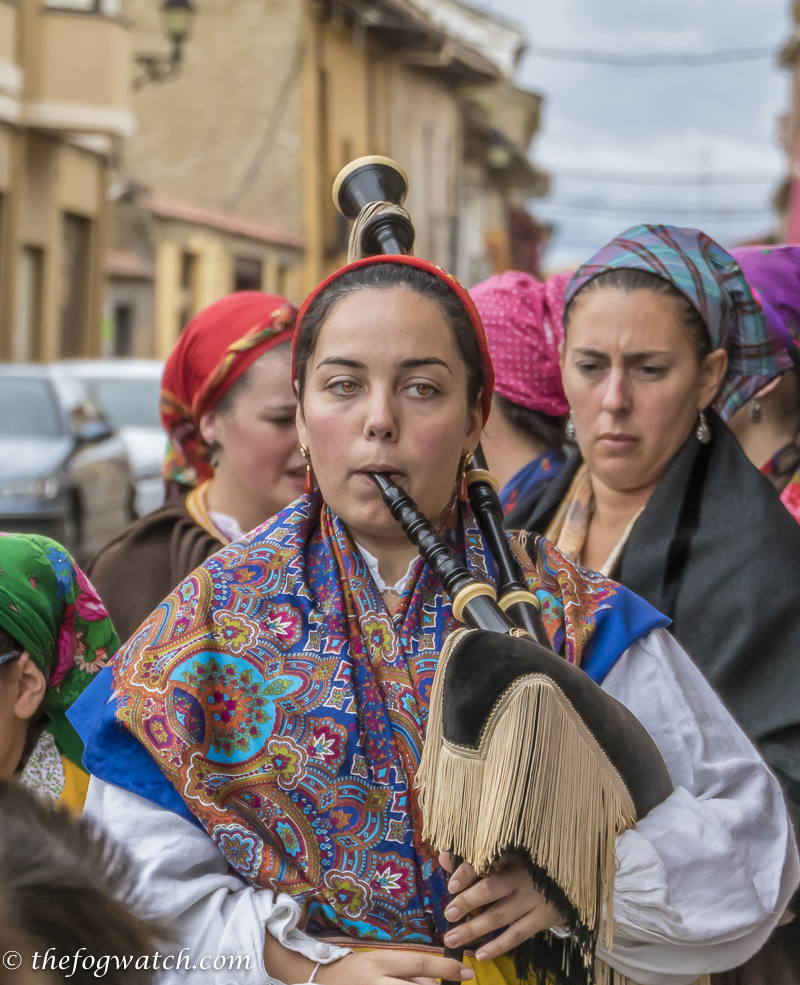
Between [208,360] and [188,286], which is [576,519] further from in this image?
[188,286]

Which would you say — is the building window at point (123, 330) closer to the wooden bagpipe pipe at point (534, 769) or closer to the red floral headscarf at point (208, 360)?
the red floral headscarf at point (208, 360)

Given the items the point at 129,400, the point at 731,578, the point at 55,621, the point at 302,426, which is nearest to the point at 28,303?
the point at 129,400

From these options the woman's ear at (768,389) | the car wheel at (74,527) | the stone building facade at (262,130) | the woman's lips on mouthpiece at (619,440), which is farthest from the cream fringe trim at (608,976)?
the stone building facade at (262,130)

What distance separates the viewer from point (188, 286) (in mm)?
25844

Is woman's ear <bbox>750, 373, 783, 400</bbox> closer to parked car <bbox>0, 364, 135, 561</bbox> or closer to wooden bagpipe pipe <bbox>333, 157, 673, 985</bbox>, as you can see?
wooden bagpipe pipe <bbox>333, 157, 673, 985</bbox>

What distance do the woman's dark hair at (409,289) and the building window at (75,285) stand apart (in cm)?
1999

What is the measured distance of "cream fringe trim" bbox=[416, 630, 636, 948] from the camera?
1.79m

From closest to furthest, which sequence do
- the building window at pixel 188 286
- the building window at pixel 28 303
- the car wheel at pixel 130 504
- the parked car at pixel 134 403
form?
the car wheel at pixel 130 504, the parked car at pixel 134 403, the building window at pixel 28 303, the building window at pixel 188 286

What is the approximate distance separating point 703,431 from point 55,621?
150cm

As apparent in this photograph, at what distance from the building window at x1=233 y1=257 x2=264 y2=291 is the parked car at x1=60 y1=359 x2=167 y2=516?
481 inches

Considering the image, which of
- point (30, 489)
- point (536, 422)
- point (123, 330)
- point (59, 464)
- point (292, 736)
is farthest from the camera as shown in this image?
point (123, 330)

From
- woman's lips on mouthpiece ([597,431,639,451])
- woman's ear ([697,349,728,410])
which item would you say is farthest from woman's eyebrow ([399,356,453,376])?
woman's ear ([697,349,728,410])

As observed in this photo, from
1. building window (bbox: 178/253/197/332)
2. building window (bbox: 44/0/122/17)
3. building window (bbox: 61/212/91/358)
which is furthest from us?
building window (bbox: 178/253/197/332)

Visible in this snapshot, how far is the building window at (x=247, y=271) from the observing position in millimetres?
26500
